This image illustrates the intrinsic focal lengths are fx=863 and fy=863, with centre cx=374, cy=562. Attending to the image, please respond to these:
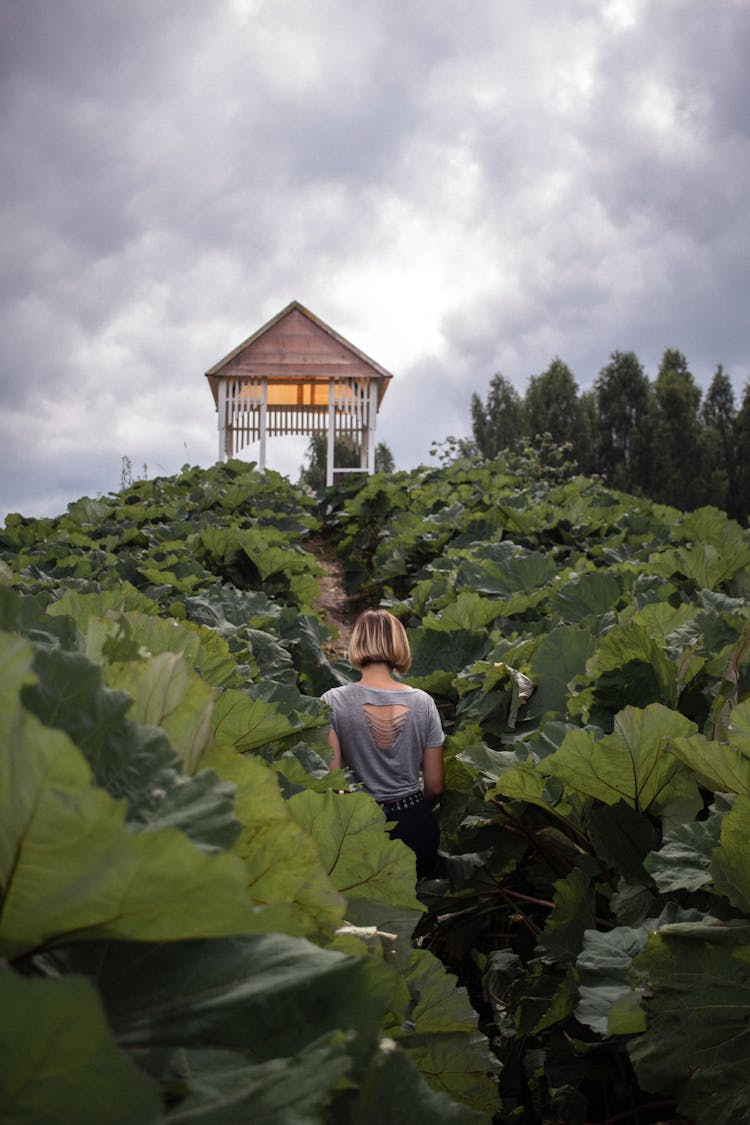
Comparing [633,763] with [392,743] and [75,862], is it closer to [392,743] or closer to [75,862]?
[75,862]

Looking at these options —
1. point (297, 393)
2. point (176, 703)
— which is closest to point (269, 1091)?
point (176, 703)

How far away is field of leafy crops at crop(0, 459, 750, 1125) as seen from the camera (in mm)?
555

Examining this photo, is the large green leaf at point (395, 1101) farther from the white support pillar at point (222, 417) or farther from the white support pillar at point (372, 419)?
the white support pillar at point (222, 417)

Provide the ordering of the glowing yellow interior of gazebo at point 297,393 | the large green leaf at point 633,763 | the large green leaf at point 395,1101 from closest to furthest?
the large green leaf at point 395,1101
the large green leaf at point 633,763
the glowing yellow interior of gazebo at point 297,393

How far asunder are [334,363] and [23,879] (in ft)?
63.6

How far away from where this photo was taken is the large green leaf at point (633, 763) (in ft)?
5.72

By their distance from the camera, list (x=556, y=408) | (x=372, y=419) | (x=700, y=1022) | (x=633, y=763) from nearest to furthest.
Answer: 1. (x=700, y=1022)
2. (x=633, y=763)
3. (x=372, y=419)
4. (x=556, y=408)

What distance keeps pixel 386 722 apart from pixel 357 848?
7.92ft

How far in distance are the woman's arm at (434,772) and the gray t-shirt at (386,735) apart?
1.4 inches

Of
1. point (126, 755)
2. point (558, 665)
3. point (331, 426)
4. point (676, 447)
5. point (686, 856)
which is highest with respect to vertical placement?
point (676, 447)

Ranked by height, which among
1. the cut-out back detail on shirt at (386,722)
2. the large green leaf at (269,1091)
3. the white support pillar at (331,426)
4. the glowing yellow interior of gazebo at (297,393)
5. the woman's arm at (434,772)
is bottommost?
the woman's arm at (434,772)

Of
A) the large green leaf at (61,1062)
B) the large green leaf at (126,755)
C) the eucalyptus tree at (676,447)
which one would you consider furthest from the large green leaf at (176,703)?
the eucalyptus tree at (676,447)

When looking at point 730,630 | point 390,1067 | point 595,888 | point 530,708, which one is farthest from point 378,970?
point 530,708

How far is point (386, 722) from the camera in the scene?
11.5 ft
